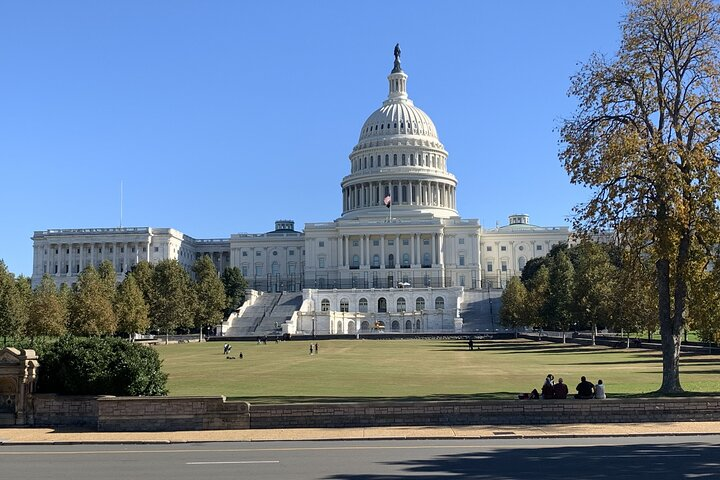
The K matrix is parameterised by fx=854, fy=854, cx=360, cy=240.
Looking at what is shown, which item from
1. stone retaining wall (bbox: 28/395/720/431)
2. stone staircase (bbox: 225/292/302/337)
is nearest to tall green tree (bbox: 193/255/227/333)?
stone staircase (bbox: 225/292/302/337)

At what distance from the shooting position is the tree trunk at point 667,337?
31.1 meters

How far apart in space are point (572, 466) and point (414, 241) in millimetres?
163151

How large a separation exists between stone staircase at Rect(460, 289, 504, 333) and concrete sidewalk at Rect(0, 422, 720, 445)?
102551 mm

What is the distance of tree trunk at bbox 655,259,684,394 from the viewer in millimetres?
31141

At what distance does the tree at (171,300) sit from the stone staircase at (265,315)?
14606 millimetres

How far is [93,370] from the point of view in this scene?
27.0 m

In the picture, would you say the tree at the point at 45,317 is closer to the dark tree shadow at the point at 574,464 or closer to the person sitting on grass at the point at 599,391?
the person sitting on grass at the point at 599,391

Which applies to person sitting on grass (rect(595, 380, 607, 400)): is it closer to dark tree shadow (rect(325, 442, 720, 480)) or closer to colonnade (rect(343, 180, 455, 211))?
dark tree shadow (rect(325, 442, 720, 480))

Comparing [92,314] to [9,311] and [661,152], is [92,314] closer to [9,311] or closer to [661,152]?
[9,311]

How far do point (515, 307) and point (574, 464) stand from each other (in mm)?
90343

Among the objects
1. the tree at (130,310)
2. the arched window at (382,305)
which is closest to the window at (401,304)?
the arched window at (382,305)

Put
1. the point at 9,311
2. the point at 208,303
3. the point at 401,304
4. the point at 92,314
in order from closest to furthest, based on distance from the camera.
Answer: the point at 9,311
the point at 92,314
the point at 208,303
the point at 401,304

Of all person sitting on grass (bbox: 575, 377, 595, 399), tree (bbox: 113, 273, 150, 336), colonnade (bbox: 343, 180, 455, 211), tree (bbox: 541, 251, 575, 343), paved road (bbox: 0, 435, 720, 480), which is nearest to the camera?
paved road (bbox: 0, 435, 720, 480)

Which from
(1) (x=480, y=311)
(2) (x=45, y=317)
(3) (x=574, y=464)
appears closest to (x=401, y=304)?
(1) (x=480, y=311)
